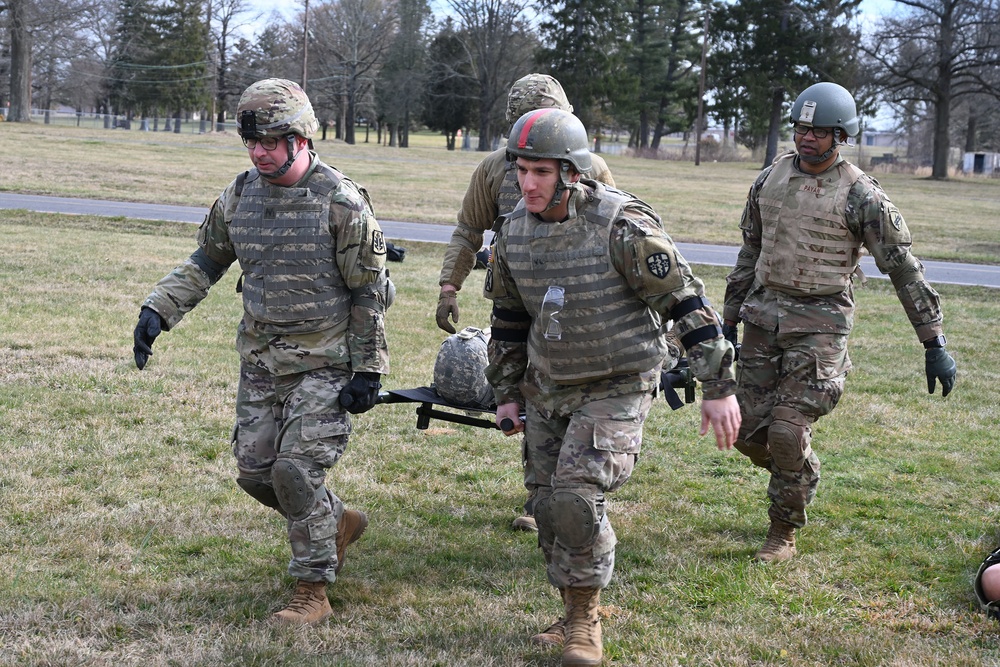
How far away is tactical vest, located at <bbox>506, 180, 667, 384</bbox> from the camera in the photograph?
419 centimetres

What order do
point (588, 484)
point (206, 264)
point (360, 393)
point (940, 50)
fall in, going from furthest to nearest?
point (940, 50) < point (206, 264) < point (360, 393) < point (588, 484)

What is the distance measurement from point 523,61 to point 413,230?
50.8 metres

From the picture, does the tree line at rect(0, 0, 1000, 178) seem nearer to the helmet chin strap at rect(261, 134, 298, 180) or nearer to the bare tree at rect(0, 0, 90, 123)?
the bare tree at rect(0, 0, 90, 123)

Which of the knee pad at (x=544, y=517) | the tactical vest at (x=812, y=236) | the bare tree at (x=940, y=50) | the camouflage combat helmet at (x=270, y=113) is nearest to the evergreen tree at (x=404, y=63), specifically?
the bare tree at (x=940, y=50)

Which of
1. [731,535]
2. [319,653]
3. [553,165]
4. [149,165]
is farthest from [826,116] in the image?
[149,165]

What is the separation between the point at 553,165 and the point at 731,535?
280 cm

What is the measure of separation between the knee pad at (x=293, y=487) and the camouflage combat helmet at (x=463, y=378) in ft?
4.24

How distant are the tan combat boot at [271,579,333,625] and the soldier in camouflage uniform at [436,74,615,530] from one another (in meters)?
1.29

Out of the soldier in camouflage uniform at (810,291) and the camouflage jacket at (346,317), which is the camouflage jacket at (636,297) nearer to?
the camouflage jacket at (346,317)

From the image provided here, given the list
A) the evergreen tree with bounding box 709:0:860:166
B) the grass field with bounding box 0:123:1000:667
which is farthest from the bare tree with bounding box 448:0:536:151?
the grass field with bounding box 0:123:1000:667

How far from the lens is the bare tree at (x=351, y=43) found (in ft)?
243

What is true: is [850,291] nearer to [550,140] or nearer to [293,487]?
[550,140]

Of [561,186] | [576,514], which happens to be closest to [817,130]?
[561,186]

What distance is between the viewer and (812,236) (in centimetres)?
542
